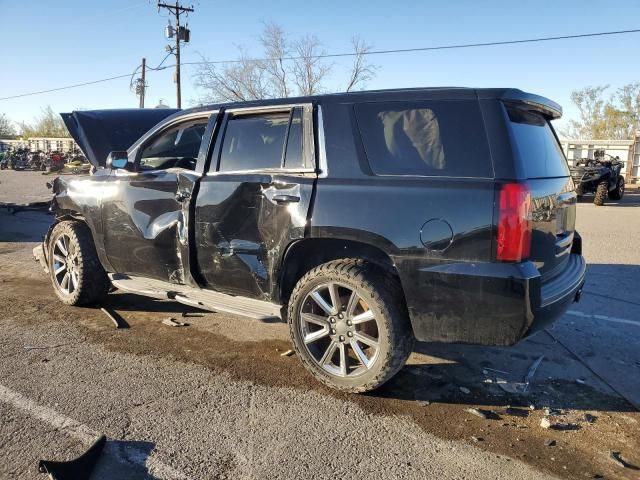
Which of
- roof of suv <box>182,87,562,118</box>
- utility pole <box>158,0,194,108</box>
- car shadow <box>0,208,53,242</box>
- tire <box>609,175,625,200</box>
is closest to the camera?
roof of suv <box>182,87,562,118</box>

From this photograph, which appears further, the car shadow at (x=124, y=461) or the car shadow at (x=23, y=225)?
the car shadow at (x=23, y=225)

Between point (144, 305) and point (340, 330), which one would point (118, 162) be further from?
point (340, 330)

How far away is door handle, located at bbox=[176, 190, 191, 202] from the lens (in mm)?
4152

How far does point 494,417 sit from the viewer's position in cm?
321

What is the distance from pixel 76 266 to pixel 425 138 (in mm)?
3736

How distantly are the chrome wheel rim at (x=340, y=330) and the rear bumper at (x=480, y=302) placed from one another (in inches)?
14.7

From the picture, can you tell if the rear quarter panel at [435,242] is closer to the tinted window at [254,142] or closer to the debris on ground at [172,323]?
the tinted window at [254,142]

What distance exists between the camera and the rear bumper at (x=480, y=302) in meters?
2.92

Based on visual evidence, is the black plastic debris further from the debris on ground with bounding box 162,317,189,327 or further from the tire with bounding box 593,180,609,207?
the tire with bounding box 593,180,609,207

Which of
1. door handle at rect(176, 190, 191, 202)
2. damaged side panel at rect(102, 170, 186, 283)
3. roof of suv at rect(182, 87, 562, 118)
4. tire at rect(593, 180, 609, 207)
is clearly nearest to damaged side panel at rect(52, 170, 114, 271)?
damaged side panel at rect(102, 170, 186, 283)

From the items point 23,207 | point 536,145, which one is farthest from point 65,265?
point 23,207

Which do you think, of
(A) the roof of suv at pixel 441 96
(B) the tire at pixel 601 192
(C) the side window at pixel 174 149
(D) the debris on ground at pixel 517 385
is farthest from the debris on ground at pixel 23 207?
(B) the tire at pixel 601 192

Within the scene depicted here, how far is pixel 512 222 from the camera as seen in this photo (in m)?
2.90

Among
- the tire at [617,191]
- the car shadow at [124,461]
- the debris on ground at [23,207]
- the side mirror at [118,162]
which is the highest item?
the side mirror at [118,162]
